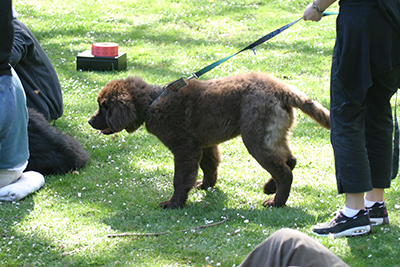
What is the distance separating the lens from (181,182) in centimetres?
453

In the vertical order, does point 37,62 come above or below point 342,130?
below

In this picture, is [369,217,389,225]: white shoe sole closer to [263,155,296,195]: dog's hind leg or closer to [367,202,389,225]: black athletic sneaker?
[367,202,389,225]: black athletic sneaker

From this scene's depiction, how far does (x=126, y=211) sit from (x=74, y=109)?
3269 mm

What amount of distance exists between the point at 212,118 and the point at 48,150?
6.90 feet

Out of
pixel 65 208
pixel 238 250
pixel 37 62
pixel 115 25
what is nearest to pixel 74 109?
pixel 37 62

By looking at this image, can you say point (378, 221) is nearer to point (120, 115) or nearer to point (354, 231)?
point (354, 231)

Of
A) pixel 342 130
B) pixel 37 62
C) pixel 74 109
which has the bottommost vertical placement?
pixel 74 109

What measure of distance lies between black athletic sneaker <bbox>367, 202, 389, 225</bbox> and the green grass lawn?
96mm

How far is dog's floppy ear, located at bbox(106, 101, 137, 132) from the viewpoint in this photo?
4668 millimetres

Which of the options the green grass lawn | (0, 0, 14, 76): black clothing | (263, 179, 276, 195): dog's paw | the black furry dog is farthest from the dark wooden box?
(263, 179, 276, 195): dog's paw

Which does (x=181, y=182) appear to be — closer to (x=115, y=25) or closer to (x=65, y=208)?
(x=65, y=208)

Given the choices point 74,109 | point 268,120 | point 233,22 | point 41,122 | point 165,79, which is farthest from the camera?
point 233,22

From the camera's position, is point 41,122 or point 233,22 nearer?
point 41,122

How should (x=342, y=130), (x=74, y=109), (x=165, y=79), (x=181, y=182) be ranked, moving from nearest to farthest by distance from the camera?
(x=342, y=130) → (x=181, y=182) → (x=74, y=109) → (x=165, y=79)
